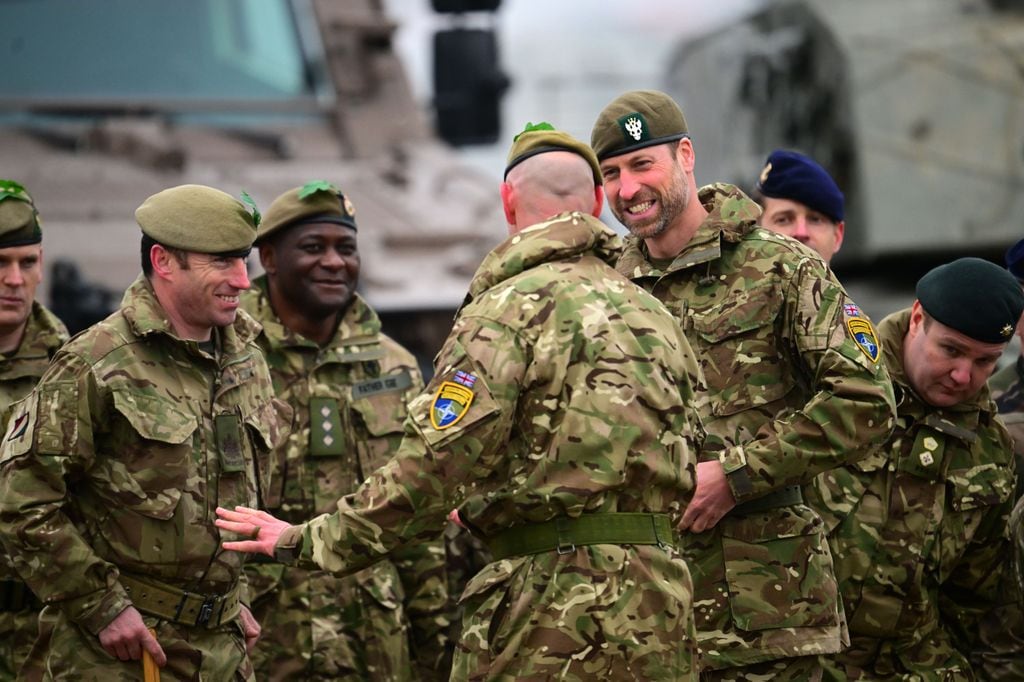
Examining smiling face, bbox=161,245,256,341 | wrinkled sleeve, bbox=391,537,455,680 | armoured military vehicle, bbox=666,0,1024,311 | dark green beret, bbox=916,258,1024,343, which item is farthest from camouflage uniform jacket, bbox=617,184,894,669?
armoured military vehicle, bbox=666,0,1024,311

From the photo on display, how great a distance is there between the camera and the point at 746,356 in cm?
464

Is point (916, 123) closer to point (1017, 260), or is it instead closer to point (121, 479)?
point (1017, 260)

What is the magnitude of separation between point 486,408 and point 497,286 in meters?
0.34

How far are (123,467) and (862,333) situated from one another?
6.23 ft

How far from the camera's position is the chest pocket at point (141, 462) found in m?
4.30

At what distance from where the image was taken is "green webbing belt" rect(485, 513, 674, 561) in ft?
12.5

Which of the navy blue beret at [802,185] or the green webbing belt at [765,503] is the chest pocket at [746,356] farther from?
the navy blue beret at [802,185]

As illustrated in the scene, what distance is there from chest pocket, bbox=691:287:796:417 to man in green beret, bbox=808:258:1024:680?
54 cm

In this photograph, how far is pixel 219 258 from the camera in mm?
4457

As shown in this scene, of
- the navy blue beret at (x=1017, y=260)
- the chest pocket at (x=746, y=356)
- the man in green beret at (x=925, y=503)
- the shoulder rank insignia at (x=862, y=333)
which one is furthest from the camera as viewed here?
the navy blue beret at (x=1017, y=260)

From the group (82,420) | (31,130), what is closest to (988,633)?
(82,420)

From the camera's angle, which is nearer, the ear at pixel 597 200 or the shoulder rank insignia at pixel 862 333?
the ear at pixel 597 200

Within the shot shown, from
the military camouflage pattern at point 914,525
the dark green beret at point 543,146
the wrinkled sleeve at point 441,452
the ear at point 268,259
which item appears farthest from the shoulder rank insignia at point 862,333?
the ear at point 268,259

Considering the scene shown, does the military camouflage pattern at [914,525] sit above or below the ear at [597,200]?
below
